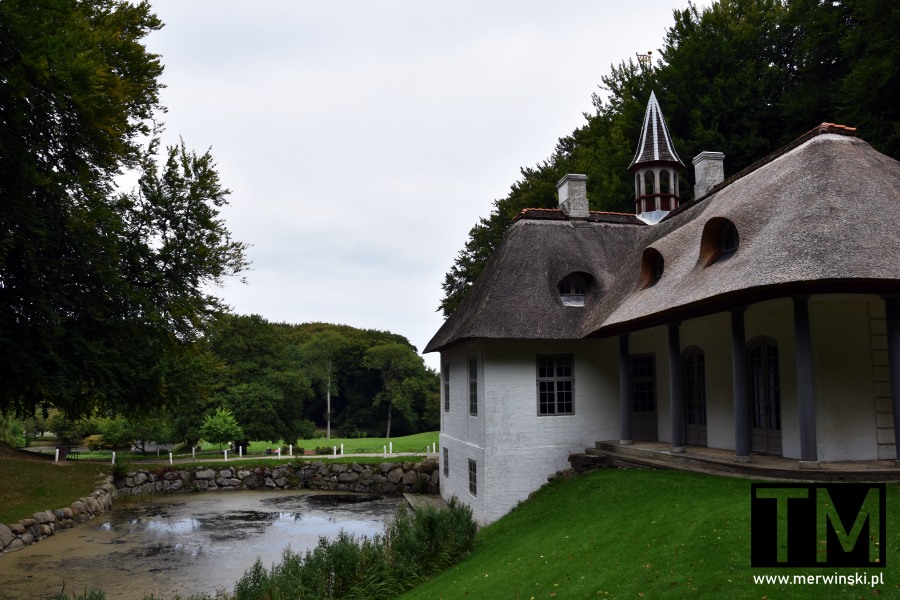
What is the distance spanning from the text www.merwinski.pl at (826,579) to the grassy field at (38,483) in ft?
66.3

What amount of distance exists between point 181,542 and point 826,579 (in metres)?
16.9

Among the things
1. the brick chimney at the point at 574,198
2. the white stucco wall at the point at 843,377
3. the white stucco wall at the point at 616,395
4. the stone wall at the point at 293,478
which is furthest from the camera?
the stone wall at the point at 293,478

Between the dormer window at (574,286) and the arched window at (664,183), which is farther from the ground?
the arched window at (664,183)

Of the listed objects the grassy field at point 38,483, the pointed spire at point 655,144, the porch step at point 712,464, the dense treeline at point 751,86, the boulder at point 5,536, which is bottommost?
the boulder at point 5,536

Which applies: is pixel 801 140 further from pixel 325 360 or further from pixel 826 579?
pixel 325 360

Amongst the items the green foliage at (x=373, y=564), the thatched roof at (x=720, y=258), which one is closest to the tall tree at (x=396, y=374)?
the thatched roof at (x=720, y=258)

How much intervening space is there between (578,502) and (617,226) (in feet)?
35.6

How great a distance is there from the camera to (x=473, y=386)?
824 inches

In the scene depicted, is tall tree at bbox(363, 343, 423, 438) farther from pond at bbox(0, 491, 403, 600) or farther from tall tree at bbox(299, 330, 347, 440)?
pond at bbox(0, 491, 403, 600)

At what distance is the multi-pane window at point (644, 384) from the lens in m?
19.7

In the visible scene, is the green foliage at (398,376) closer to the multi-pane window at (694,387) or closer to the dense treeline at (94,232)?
the dense treeline at (94,232)

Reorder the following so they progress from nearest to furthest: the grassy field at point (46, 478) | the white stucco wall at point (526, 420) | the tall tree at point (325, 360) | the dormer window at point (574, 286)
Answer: the white stucco wall at point (526, 420) → the dormer window at point (574, 286) → the grassy field at point (46, 478) → the tall tree at point (325, 360)

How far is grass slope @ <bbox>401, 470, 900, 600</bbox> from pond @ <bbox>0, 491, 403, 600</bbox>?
502cm

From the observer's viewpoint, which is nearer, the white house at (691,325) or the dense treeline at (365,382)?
the white house at (691,325)
